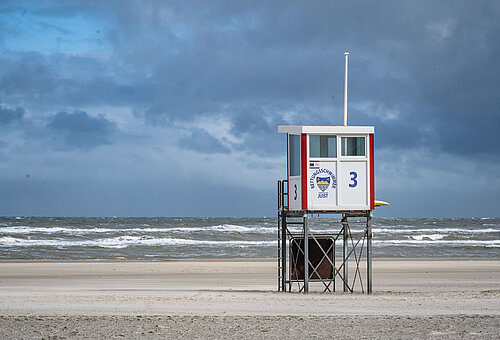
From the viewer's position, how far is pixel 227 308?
14023 mm

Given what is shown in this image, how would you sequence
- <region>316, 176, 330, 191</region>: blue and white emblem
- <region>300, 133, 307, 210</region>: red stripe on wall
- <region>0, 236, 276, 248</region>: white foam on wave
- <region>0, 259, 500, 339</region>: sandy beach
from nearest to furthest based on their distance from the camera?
<region>0, 259, 500, 339</region>: sandy beach → <region>300, 133, 307, 210</region>: red stripe on wall → <region>316, 176, 330, 191</region>: blue and white emblem → <region>0, 236, 276, 248</region>: white foam on wave

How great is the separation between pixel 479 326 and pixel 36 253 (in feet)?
96.8

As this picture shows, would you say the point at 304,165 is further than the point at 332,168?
No

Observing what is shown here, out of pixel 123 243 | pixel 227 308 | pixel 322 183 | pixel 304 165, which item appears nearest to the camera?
pixel 227 308

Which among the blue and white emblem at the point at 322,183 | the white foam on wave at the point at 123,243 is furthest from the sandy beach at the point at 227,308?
the white foam on wave at the point at 123,243

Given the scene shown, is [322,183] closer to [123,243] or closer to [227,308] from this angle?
[227,308]

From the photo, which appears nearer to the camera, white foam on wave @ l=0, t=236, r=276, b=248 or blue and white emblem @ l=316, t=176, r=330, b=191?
blue and white emblem @ l=316, t=176, r=330, b=191

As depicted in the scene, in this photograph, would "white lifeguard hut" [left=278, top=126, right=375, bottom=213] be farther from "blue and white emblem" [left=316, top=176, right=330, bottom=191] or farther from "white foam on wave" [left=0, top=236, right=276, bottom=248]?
"white foam on wave" [left=0, top=236, right=276, bottom=248]

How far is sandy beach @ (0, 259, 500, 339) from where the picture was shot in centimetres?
1091

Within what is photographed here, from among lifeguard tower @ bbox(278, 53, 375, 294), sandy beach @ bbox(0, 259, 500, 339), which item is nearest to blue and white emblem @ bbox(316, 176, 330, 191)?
lifeguard tower @ bbox(278, 53, 375, 294)

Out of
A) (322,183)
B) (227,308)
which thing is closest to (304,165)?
(322,183)

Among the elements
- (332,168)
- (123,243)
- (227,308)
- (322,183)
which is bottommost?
(123,243)

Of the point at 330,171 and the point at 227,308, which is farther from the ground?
the point at 330,171

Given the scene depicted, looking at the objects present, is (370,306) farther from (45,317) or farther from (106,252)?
(106,252)
